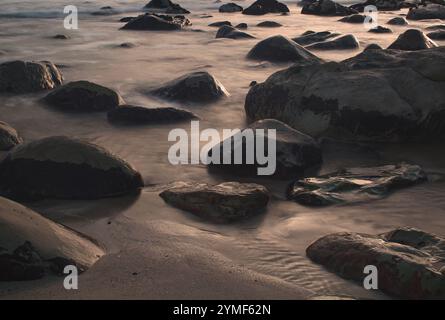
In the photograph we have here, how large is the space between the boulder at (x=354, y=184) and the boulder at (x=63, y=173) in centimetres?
105

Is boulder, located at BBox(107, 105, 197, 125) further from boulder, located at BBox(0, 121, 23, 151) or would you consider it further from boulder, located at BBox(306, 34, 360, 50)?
boulder, located at BBox(306, 34, 360, 50)

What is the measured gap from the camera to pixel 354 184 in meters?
4.14

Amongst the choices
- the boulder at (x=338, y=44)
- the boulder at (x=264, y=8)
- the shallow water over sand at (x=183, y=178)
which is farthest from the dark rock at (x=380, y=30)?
the boulder at (x=264, y=8)

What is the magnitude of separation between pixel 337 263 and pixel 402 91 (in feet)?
9.26

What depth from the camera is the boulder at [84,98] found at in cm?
626

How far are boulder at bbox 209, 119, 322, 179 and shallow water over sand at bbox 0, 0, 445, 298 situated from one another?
0.43 feet

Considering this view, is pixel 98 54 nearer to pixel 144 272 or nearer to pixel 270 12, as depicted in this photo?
pixel 144 272

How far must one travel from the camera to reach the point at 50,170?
3990 mm

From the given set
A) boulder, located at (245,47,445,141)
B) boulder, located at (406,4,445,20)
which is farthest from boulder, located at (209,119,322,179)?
boulder, located at (406,4,445,20)

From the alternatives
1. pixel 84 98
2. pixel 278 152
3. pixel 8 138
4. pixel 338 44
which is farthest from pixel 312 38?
pixel 8 138

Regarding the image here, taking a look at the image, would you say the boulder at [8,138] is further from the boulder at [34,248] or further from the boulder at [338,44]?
the boulder at [338,44]

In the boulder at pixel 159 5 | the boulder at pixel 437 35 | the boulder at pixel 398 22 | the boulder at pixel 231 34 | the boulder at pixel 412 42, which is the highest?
the boulder at pixel 412 42

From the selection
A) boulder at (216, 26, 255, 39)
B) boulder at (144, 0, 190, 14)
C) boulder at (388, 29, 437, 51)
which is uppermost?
boulder at (388, 29, 437, 51)

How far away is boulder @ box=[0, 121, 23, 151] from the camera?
4.98 m
